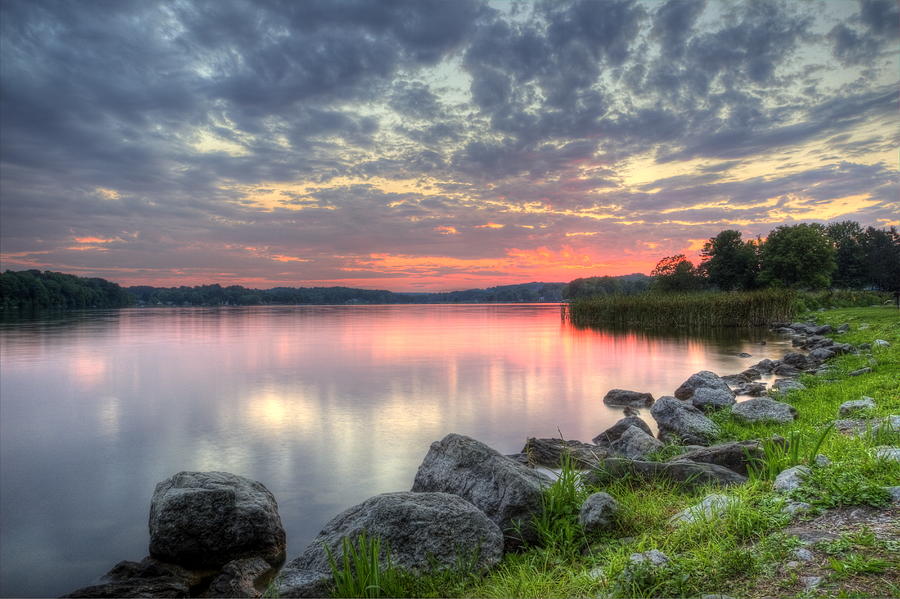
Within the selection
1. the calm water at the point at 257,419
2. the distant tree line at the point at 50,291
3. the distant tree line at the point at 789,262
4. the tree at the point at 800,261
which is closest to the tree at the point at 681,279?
the distant tree line at the point at 789,262

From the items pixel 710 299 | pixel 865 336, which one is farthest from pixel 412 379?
pixel 710 299

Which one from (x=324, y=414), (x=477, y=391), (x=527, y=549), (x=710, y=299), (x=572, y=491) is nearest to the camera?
(x=527, y=549)

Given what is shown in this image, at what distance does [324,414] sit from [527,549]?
9.61 metres

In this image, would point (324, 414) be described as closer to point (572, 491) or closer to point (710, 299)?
point (572, 491)

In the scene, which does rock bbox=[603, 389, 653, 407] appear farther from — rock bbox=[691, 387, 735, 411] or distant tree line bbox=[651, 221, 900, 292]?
distant tree line bbox=[651, 221, 900, 292]

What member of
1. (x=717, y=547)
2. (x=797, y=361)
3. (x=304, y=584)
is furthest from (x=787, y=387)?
(x=304, y=584)

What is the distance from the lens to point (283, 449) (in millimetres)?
10234

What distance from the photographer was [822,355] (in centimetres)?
1819

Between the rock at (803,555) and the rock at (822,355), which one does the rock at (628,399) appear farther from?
the rock at (803,555)

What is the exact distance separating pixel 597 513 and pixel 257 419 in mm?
10531

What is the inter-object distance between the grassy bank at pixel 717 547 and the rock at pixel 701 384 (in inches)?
275

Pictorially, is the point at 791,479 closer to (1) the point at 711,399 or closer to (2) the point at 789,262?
(1) the point at 711,399

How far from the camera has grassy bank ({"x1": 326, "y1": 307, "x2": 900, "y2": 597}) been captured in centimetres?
319

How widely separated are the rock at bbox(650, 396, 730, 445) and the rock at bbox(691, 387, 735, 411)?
132 cm
